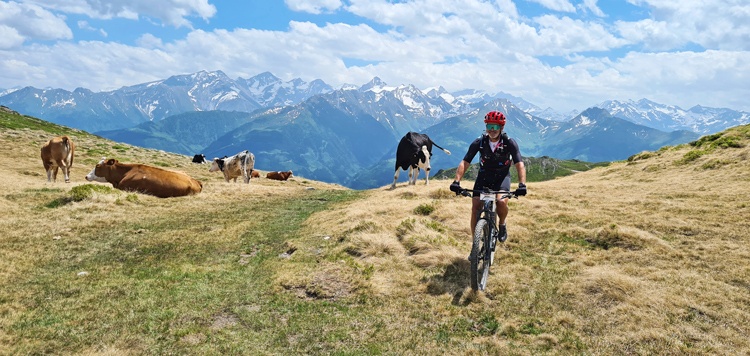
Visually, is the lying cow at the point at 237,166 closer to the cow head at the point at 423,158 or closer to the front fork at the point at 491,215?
the cow head at the point at 423,158

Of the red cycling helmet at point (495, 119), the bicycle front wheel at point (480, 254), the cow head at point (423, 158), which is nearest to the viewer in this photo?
the bicycle front wheel at point (480, 254)

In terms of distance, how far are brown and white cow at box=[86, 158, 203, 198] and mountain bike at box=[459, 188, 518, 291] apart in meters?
16.8

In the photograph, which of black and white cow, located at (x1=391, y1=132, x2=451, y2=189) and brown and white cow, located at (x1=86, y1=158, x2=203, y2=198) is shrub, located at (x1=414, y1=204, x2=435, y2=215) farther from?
brown and white cow, located at (x1=86, y1=158, x2=203, y2=198)

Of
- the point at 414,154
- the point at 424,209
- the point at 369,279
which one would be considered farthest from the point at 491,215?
the point at 414,154

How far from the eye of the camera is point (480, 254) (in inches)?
399

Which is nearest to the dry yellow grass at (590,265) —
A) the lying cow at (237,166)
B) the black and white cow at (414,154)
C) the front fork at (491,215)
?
the front fork at (491,215)

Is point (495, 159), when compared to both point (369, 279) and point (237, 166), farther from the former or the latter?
point (237, 166)

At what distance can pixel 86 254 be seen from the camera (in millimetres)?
12031

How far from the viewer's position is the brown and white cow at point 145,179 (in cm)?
2133

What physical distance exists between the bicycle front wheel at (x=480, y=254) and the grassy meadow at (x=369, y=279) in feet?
0.88

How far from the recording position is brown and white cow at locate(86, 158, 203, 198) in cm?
2133

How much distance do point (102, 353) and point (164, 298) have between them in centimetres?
241

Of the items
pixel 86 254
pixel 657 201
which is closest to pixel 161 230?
pixel 86 254

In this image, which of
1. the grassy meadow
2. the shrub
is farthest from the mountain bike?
the shrub
